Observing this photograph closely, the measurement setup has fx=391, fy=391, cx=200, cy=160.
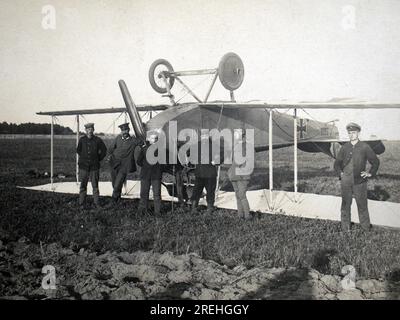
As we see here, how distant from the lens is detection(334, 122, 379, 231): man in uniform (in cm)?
719

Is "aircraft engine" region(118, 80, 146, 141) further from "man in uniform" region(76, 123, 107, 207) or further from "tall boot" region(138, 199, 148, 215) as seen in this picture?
"tall boot" region(138, 199, 148, 215)

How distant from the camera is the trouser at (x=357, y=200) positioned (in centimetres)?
720

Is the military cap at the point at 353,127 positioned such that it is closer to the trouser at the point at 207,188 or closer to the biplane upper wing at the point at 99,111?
the trouser at the point at 207,188

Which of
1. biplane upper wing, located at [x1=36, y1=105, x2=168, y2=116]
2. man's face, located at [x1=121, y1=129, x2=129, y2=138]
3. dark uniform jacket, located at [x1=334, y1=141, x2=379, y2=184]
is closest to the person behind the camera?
dark uniform jacket, located at [x1=334, y1=141, x2=379, y2=184]

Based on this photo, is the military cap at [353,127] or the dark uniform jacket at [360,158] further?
the military cap at [353,127]

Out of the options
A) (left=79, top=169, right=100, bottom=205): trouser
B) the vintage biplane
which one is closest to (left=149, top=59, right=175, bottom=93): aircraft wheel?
the vintage biplane

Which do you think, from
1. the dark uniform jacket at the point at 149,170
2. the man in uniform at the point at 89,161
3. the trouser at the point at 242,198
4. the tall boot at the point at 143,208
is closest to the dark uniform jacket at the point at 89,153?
the man in uniform at the point at 89,161

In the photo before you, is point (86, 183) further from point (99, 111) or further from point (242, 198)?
point (99, 111)

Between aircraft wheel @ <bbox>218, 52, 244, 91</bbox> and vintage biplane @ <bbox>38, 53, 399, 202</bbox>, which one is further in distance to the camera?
aircraft wheel @ <bbox>218, 52, 244, 91</bbox>

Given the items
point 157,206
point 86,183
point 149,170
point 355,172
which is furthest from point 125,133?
point 355,172

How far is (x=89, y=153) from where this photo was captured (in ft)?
33.7

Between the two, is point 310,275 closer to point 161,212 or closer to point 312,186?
point 161,212

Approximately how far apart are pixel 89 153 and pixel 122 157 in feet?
2.83
